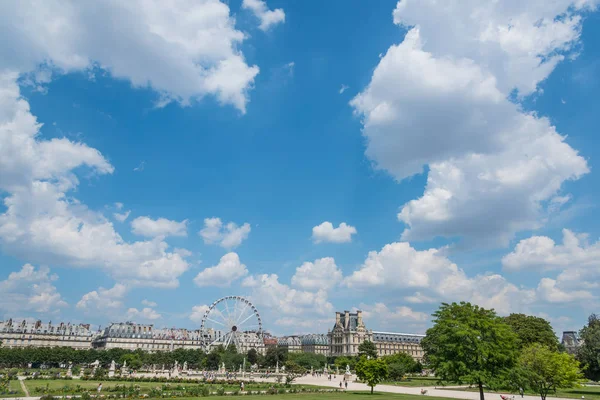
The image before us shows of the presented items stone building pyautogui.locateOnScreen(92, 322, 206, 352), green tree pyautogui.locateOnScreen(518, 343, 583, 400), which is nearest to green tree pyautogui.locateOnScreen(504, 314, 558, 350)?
green tree pyautogui.locateOnScreen(518, 343, 583, 400)

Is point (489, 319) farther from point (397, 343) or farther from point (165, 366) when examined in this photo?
point (397, 343)

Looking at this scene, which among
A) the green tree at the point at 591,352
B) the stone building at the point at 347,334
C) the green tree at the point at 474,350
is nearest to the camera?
the green tree at the point at 474,350

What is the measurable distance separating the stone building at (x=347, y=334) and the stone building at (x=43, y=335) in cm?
10243

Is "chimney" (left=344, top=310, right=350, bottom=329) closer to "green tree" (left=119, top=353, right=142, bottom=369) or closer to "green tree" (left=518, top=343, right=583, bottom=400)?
"green tree" (left=119, top=353, right=142, bottom=369)

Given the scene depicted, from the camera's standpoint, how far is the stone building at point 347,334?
174375mm

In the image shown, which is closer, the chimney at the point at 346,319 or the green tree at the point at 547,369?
the green tree at the point at 547,369

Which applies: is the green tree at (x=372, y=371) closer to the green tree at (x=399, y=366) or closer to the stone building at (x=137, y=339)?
the green tree at (x=399, y=366)

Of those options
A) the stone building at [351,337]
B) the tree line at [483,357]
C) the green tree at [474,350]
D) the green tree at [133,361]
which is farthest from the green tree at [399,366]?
the stone building at [351,337]

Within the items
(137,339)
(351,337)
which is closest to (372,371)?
(351,337)

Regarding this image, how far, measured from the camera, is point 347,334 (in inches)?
6964

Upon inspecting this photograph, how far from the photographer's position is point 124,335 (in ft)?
570

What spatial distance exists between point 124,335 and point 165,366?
54.1 m

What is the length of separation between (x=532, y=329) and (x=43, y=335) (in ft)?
553

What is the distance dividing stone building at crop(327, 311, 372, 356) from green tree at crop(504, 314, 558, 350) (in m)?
102
